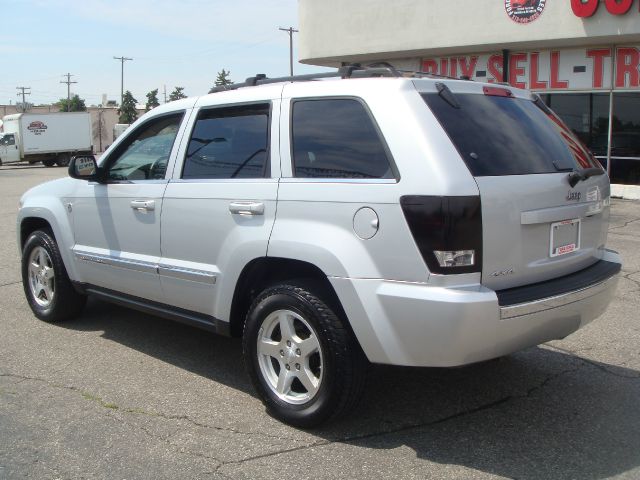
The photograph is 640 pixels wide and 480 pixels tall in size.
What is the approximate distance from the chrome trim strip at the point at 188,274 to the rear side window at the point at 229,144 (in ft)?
2.03

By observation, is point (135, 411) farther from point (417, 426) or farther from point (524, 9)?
point (524, 9)

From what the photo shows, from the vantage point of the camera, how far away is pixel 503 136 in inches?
145

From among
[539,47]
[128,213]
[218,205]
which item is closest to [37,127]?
[539,47]

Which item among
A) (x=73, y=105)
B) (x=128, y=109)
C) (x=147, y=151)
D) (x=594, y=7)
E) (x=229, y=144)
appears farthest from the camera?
(x=73, y=105)

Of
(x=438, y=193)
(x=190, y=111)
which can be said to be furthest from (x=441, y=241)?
(x=190, y=111)

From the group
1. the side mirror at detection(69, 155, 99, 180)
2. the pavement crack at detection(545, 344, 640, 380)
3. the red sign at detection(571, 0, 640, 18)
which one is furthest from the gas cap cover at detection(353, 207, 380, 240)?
the red sign at detection(571, 0, 640, 18)

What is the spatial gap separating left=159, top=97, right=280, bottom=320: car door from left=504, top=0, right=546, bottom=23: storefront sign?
13.4 metres

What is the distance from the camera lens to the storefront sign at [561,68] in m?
15.8

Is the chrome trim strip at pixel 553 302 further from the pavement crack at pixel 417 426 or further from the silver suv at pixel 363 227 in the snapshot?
the pavement crack at pixel 417 426

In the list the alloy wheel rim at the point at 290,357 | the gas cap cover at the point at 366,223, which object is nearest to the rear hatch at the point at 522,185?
the gas cap cover at the point at 366,223

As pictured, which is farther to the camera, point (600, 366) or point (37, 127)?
point (37, 127)

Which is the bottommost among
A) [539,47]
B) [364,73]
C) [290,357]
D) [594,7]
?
[290,357]

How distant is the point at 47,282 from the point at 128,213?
5.17 feet

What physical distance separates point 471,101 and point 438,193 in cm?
80
